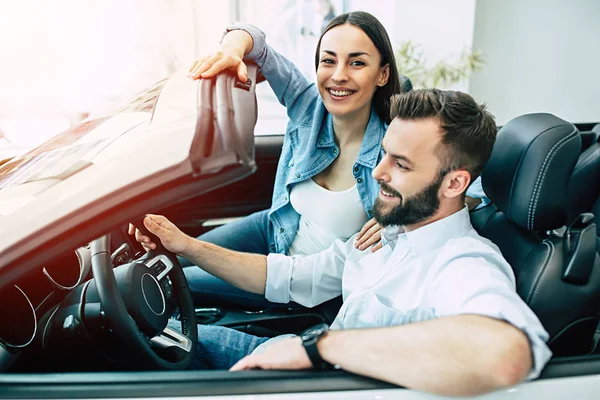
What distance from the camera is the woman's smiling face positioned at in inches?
59.5

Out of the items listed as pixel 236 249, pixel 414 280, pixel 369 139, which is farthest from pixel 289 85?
pixel 414 280

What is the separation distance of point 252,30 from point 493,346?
1.15 m

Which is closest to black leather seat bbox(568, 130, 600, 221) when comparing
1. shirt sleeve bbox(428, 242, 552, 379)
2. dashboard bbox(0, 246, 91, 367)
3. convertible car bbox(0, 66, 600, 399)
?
convertible car bbox(0, 66, 600, 399)

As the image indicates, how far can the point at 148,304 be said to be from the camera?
44.6 inches

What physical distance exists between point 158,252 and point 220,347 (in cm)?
29

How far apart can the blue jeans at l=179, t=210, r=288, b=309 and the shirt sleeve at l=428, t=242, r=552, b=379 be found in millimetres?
681

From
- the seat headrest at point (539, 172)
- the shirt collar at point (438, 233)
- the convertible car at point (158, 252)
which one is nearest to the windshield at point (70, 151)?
the convertible car at point (158, 252)

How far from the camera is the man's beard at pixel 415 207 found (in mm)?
1156

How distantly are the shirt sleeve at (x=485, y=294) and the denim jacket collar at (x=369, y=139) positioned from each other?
52 centimetres

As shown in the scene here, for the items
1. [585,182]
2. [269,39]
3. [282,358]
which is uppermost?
[269,39]

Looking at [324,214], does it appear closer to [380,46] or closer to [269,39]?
[380,46]

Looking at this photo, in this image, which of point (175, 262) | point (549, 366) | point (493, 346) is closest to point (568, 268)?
point (549, 366)

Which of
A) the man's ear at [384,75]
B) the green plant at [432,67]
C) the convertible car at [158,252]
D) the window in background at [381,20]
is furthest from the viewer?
the window in background at [381,20]

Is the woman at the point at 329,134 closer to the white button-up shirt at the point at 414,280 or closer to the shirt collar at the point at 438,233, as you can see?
the white button-up shirt at the point at 414,280
